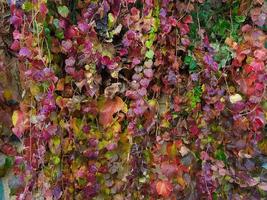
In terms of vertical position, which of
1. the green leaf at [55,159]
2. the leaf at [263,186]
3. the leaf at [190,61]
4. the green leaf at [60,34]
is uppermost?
the green leaf at [60,34]

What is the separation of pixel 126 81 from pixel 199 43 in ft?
1.18

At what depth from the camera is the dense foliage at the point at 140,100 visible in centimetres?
158

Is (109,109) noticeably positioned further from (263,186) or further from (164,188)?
(263,186)

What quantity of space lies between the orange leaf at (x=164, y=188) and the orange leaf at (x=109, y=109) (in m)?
0.33

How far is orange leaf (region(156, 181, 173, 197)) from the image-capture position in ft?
5.79

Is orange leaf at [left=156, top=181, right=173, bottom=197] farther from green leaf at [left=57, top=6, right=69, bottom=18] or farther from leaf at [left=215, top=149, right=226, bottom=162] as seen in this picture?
green leaf at [left=57, top=6, right=69, bottom=18]

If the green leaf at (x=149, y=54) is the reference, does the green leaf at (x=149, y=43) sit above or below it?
above

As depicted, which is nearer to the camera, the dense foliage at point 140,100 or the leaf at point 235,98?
the dense foliage at point 140,100

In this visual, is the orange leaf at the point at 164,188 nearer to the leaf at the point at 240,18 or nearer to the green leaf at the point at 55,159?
the green leaf at the point at 55,159

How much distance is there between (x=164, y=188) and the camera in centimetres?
176

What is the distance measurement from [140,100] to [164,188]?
37 centimetres

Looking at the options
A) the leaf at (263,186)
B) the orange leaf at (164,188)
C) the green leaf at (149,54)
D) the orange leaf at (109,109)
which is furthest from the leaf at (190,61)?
the leaf at (263,186)

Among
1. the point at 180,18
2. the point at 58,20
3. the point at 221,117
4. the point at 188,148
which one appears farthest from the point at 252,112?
the point at 58,20

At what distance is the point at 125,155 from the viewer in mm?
1751
